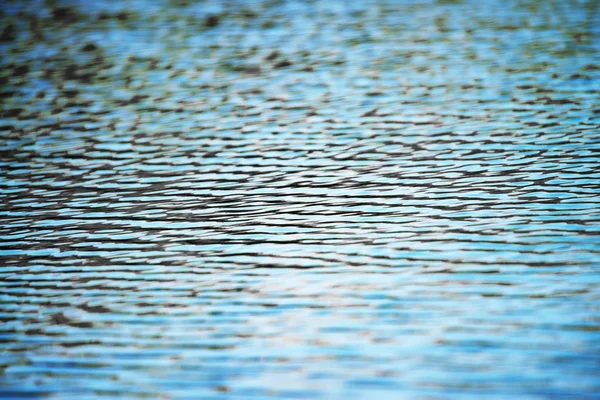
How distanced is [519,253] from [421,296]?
1.26 meters

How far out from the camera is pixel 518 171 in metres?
11.6

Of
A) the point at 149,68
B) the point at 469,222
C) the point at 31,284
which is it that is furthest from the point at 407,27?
the point at 31,284

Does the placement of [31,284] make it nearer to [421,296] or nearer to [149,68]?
[421,296]

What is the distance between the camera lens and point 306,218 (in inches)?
418

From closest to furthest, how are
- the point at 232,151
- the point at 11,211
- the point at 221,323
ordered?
1. the point at 221,323
2. the point at 11,211
3. the point at 232,151

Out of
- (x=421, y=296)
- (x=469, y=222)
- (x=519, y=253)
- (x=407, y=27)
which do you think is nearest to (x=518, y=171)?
(x=469, y=222)

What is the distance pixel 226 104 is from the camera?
1576cm

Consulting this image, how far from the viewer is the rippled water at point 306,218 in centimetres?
745

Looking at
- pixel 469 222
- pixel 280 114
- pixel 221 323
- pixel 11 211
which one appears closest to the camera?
pixel 221 323

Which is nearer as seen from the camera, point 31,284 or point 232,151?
point 31,284

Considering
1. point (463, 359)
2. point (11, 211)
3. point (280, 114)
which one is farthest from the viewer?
point (280, 114)

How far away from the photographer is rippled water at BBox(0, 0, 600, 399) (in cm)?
745

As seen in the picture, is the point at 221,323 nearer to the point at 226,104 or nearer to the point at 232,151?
the point at 232,151

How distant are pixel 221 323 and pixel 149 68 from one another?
1075cm
